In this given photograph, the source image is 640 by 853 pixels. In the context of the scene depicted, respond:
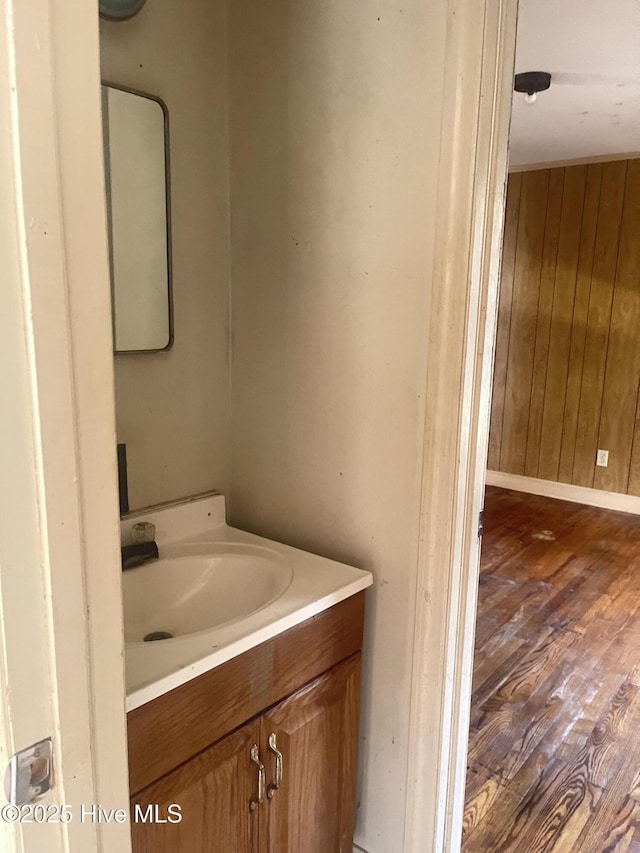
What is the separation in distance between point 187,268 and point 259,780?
3.52 ft

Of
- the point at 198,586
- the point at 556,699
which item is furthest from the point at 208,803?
the point at 556,699

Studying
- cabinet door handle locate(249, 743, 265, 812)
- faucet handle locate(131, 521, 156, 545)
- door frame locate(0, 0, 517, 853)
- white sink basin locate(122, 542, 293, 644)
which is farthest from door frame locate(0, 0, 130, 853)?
faucet handle locate(131, 521, 156, 545)

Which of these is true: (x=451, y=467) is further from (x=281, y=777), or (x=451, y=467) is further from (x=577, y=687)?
(x=577, y=687)

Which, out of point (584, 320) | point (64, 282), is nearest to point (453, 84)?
point (64, 282)

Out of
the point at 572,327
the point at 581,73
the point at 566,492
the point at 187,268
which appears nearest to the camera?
the point at 187,268

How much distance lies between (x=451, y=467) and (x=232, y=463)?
63cm

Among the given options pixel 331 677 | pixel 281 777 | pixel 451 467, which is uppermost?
pixel 451 467

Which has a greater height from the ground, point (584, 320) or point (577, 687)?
point (584, 320)

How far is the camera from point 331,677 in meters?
1.28

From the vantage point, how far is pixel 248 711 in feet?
3.60

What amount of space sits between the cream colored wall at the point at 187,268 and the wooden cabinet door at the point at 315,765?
570 millimetres

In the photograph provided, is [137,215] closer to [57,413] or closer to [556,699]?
[57,413]

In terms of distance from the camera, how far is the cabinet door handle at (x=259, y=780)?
112 centimetres

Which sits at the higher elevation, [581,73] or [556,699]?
[581,73]
